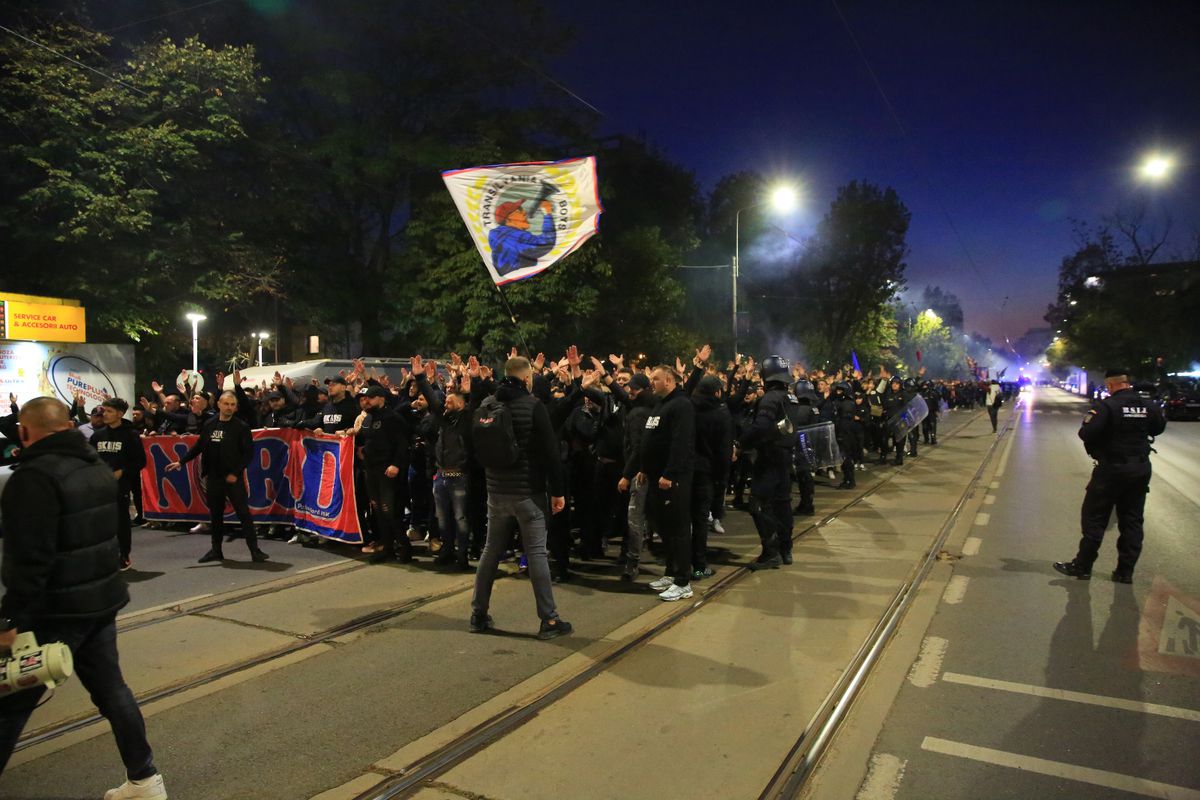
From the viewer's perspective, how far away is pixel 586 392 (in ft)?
25.6

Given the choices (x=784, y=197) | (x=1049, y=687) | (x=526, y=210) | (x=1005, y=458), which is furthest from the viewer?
(x=784, y=197)

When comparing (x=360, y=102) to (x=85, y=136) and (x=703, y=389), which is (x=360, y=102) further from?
(x=703, y=389)

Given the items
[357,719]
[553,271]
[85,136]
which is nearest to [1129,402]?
[357,719]

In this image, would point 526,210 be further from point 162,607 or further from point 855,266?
point 855,266

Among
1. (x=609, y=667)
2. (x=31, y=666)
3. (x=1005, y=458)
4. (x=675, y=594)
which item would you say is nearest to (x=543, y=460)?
(x=609, y=667)

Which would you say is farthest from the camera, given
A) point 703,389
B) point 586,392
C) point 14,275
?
point 14,275

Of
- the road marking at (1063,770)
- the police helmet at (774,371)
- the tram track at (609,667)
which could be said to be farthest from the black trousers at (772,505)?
the road marking at (1063,770)

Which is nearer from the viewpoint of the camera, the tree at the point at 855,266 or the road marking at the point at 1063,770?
the road marking at the point at 1063,770

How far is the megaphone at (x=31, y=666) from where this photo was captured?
114 inches

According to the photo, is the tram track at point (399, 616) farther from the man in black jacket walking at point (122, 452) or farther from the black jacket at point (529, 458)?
the man in black jacket walking at point (122, 452)

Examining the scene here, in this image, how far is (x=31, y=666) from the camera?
2936 millimetres

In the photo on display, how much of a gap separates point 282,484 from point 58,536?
6.44 meters

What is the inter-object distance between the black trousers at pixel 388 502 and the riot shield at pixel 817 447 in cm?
553

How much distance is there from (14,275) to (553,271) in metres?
14.4
